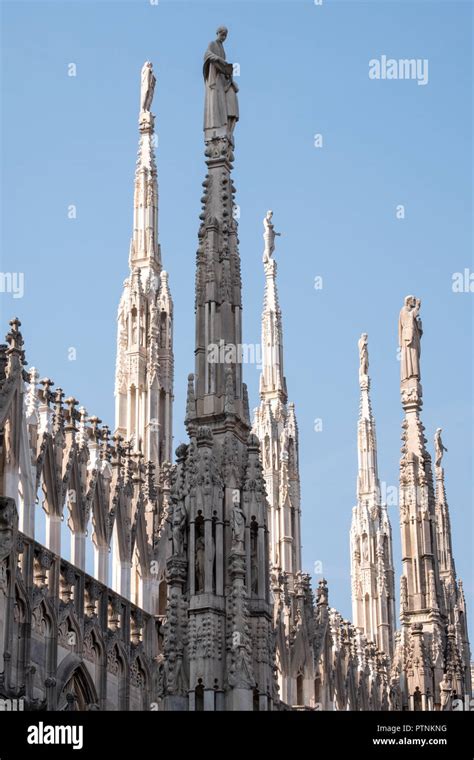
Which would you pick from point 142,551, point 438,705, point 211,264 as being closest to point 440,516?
point 142,551

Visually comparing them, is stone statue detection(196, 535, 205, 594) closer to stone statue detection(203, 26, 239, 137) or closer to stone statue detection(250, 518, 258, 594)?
stone statue detection(250, 518, 258, 594)

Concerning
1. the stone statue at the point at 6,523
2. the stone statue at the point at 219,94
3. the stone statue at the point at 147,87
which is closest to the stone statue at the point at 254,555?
the stone statue at the point at 6,523

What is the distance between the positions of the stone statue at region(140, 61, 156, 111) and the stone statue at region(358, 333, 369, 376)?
10.1 meters

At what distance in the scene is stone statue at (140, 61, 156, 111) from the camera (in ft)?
147

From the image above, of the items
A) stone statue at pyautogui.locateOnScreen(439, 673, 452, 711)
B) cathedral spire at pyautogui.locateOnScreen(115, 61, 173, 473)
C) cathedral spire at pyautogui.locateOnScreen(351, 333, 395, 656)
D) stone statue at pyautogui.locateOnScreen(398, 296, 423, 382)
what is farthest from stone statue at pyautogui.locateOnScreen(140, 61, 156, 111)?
stone statue at pyautogui.locateOnScreen(439, 673, 452, 711)

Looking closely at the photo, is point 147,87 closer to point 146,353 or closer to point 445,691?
point 146,353

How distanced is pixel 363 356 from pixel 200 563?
3188cm

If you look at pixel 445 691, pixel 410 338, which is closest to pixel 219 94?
pixel 410 338

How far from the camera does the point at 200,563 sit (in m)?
18.0

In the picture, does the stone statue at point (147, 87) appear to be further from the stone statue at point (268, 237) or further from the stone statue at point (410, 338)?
the stone statue at point (410, 338)

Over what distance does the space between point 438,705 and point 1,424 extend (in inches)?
390

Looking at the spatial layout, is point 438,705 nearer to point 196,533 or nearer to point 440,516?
point 196,533

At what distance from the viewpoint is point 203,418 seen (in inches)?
745
